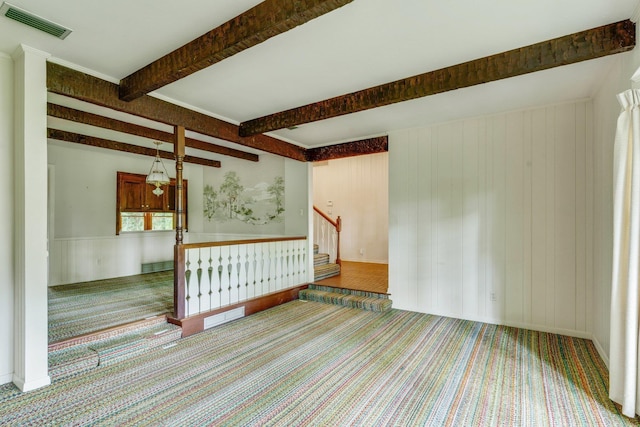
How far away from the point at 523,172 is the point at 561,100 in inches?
34.5

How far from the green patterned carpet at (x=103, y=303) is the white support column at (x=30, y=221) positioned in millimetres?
658

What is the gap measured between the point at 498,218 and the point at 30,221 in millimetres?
4868

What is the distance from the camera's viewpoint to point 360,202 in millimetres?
8039

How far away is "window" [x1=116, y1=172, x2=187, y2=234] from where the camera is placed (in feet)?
21.0

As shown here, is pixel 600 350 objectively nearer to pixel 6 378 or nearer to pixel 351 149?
pixel 351 149

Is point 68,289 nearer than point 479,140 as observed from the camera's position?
No

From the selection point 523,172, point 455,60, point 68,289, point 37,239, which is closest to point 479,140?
point 523,172

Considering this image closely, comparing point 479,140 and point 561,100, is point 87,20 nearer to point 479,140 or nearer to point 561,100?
point 479,140

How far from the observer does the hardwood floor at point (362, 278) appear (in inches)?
206

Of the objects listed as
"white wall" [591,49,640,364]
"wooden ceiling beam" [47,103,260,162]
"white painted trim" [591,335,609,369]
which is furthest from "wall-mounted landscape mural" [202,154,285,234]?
"white painted trim" [591,335,609,369]

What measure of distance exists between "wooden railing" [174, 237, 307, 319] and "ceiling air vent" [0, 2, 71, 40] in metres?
2.23

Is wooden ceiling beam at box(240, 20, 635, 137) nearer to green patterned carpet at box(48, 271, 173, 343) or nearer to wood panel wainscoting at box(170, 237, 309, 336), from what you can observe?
wood panel wainscoting at box(170, 237, 309, 336)

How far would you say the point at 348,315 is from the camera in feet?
14.6

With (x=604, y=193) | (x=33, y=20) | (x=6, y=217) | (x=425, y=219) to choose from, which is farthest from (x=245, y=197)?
(x=604, y=193)
